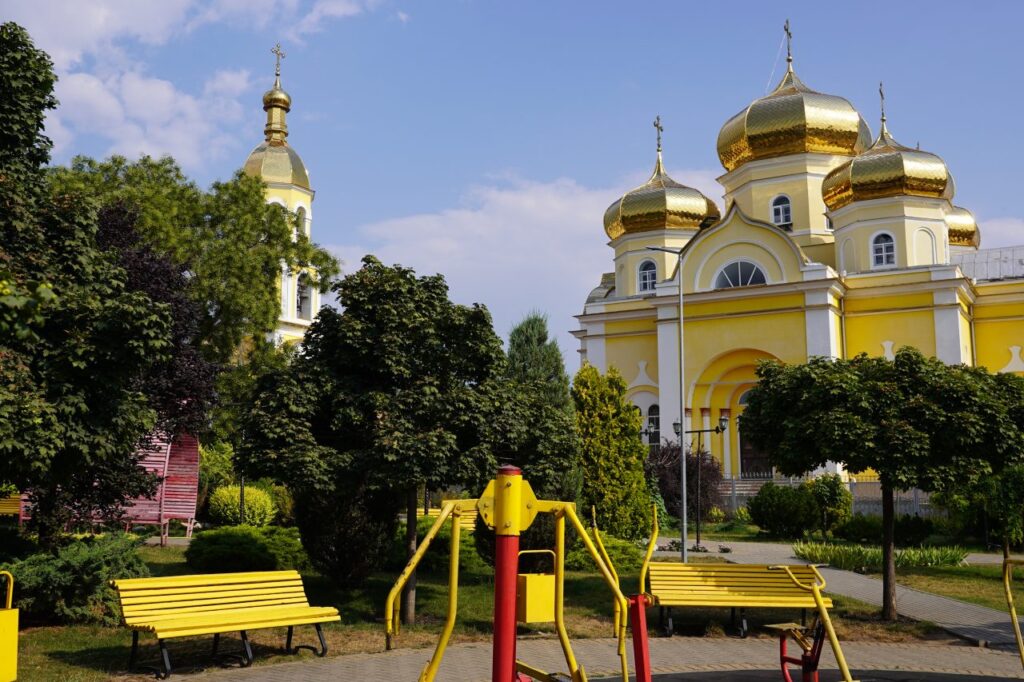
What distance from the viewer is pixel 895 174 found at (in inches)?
1287

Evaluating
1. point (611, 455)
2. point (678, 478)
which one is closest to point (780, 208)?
point (678, 478)

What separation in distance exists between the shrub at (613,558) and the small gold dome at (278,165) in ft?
86.8

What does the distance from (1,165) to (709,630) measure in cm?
1000

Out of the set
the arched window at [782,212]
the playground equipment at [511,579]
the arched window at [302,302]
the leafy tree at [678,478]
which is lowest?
the playground equipment at [511,579]

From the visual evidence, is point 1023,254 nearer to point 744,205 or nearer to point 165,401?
point 744,205

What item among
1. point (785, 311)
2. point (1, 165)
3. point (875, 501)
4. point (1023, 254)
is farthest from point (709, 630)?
point (1023, 254)

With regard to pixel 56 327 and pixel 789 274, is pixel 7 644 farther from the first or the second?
pixel 789 274

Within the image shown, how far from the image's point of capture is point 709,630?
1158cm

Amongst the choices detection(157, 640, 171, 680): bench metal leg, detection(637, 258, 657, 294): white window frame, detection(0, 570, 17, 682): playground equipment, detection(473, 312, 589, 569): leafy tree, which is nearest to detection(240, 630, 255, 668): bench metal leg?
detection(157, 640, 171, 680): bench metal leg

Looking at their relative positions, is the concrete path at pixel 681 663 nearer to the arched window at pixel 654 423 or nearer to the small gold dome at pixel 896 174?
the arched window at pixel 654 423

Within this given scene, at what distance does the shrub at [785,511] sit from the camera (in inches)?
961

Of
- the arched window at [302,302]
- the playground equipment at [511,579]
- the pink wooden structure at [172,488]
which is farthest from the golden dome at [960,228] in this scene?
the playground equipment at [511,579]

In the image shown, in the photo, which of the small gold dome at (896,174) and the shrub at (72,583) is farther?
the small gold dome at (896,174)

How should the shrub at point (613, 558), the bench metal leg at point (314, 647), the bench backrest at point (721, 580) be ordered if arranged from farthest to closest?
the shrub at point (613, 558) → the bench backrest at point (721, 580) → the bench metal leg at point (314, 647)
